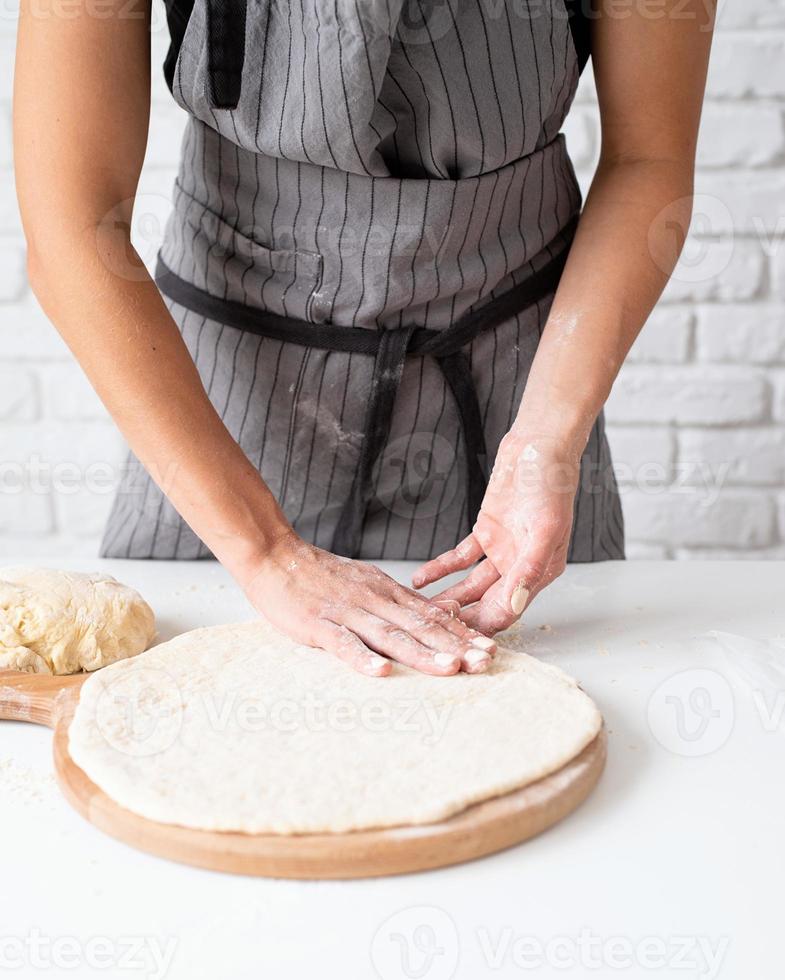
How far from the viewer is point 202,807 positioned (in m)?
0.61

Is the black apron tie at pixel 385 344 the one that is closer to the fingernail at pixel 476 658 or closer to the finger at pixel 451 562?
the finger at pixel 451 562

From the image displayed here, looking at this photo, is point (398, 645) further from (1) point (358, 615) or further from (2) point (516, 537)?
(2) point (516, 537)

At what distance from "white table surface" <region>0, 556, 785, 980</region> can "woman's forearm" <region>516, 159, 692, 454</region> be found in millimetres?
300

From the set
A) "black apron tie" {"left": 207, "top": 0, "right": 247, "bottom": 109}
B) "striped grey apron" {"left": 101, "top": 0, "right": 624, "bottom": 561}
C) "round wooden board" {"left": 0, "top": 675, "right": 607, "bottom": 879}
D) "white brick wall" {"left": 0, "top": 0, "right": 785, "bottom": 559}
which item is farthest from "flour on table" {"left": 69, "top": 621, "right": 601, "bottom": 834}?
"white brick wall" {"left": 0, "top": 0, "right": 785, "bottom": 559}

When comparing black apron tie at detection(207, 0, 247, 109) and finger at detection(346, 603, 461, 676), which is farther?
black apron tie at detection(207, 0, 247, 109)

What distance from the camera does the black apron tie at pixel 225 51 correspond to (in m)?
0.88

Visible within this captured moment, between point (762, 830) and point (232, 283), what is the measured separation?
69cm

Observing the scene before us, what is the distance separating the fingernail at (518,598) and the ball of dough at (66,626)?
305mm

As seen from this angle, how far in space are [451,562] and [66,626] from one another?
330 millimetres

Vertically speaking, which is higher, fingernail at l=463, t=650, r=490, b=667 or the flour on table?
fingernail at l=463, t=650, r=490, b=667

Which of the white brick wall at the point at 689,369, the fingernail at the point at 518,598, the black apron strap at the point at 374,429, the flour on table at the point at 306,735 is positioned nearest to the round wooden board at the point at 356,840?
the flour on table at the point at 306,735

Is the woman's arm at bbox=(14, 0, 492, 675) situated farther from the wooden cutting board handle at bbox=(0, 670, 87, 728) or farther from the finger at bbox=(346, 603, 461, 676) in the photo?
the wooden cutting board handle at bbox=(0, 670, 87, 728)

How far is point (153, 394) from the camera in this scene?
0.87m

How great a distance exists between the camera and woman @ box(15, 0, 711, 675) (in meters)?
0.87
